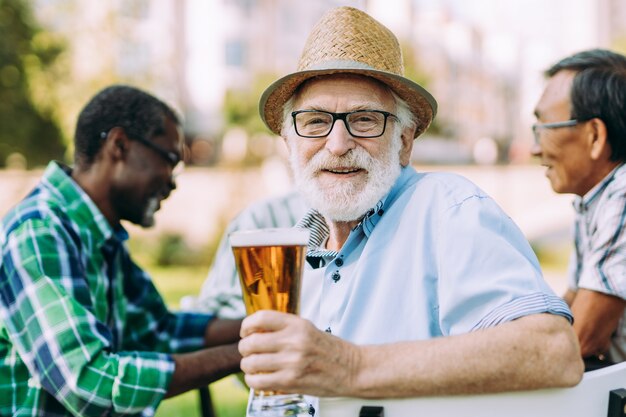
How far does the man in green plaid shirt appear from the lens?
2252mm

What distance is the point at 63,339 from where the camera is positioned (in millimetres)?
2242

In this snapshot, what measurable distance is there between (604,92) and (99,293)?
2207 millimetres

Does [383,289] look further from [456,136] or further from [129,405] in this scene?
[456,136]

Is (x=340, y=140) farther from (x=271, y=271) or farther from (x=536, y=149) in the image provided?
(x=536, y=149)

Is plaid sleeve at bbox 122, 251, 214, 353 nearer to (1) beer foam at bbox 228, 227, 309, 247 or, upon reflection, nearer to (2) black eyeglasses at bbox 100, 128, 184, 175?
(2) black eyeglasses at bbox 100, 128, 184, 175

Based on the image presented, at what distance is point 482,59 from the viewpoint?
83.2m

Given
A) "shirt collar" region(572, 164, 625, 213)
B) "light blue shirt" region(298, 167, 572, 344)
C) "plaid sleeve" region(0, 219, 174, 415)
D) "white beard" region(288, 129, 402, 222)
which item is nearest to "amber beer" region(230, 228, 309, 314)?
"light blue shirt" region(298, 167, 572, 344)

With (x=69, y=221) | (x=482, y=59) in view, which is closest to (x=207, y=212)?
(x=69, y=221)

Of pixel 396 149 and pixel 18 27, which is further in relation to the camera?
pixel 18 27

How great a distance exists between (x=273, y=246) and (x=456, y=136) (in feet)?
212

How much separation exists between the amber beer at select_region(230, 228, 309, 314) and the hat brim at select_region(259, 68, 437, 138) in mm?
756

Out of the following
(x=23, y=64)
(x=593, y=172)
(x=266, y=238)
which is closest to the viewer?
(x=266, y=238)

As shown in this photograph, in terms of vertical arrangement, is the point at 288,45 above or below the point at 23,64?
above

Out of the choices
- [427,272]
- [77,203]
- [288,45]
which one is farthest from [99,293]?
[288,45]
